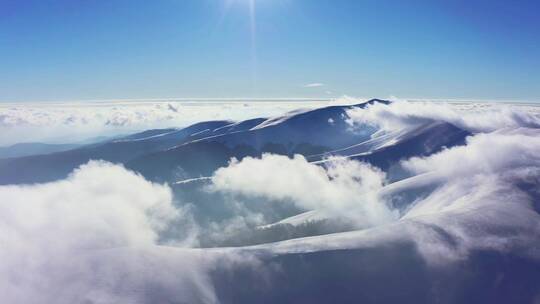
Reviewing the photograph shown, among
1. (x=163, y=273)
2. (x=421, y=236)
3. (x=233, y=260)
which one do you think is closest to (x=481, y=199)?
(x=421, y=236)

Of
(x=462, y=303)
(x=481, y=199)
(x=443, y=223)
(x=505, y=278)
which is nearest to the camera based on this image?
(x=462, y=303)

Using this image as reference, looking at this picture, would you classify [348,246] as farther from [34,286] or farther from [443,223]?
[34,286]

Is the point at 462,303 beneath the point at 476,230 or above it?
beneath

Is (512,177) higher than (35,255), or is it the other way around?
(512,177)

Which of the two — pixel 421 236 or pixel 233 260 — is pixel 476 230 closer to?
pixel 421 236

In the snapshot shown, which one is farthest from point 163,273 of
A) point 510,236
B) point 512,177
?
point 512,177

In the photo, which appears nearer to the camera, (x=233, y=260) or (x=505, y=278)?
(x=505, y=278)

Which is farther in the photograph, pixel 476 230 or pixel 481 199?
pixel 481 199

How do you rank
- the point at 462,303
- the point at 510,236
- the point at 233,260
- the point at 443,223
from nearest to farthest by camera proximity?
the point at 462,303 < the point at 233,260 < the point at 510,236 < the point at 443,223

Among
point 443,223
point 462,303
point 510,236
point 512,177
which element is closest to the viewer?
point 462,303
